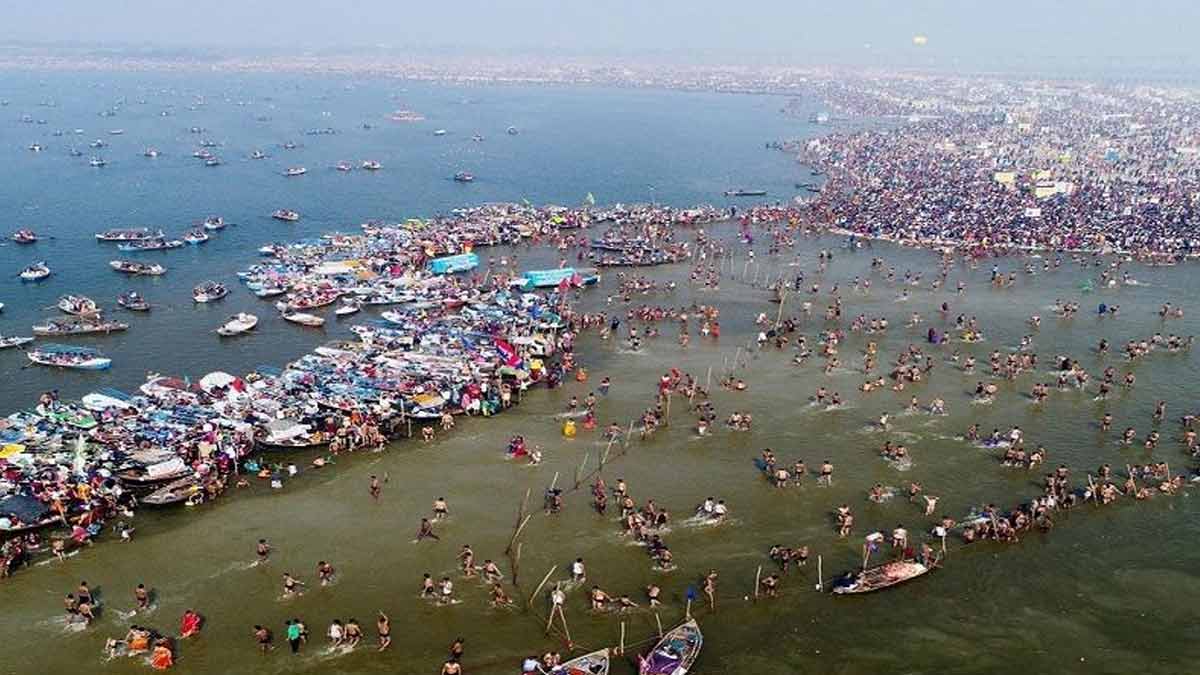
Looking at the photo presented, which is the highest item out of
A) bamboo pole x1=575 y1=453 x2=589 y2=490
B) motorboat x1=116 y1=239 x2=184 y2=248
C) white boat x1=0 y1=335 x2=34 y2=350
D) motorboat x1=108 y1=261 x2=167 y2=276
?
motorboat x1=116 y1=239 x2=184 y2=248

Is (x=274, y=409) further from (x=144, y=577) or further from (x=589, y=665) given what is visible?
(x=589, y=665)

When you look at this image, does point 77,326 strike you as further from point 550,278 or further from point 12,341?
point 550,278

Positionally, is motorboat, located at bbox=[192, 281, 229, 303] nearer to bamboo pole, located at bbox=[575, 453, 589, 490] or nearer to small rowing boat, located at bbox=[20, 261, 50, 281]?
small rowing boat, located at bbox=[20, 261, 50, 281]

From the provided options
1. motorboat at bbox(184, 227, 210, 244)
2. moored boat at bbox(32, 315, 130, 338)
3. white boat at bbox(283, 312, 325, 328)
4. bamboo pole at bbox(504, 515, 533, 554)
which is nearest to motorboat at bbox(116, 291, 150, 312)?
moored boat at bbox(32, 315, 130, 338)

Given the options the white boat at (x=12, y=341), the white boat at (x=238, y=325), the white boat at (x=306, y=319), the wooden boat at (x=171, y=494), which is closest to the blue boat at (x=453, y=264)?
the white boat at (x=306, y=319)

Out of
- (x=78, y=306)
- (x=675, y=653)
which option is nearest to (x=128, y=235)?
(x=78, y=306)

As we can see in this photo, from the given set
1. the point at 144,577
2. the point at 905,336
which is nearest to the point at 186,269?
the point at 144,577
